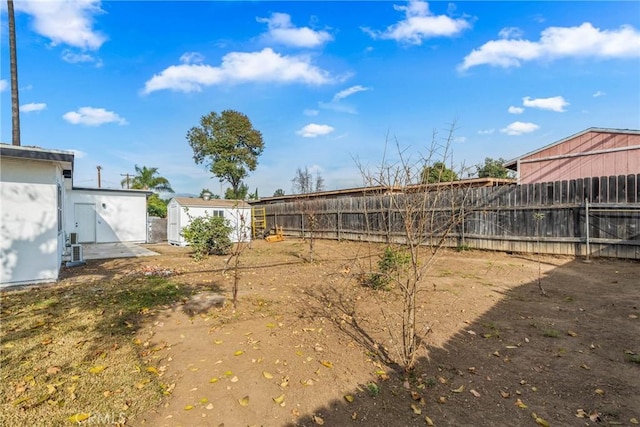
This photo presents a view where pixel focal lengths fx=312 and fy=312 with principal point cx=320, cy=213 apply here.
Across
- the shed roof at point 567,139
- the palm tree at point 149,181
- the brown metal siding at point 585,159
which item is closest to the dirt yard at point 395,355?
the brown metal siding at point 585,159

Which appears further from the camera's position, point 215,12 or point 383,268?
point 215,12

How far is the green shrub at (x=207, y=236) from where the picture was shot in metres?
10.1

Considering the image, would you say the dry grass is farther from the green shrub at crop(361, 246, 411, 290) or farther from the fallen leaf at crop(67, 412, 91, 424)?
the green shrub at crop(361, 246, 411, 290)

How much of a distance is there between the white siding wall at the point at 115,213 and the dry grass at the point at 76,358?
1161cm

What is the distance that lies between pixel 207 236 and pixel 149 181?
21.5 metres

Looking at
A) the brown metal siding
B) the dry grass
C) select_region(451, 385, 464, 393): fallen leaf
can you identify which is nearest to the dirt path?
select_region(451, 385, 464, 393): fallen leaf

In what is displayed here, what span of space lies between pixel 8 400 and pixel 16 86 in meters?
11.2

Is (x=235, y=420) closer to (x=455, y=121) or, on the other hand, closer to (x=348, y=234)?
(x=455, y=121)

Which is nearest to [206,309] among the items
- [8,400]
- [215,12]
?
[8,400]

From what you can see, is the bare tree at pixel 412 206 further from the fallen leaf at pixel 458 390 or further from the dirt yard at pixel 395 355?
the fallen leaf at pixel 458 390

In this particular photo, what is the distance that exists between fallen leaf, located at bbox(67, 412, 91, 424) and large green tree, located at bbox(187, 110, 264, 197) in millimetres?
28666

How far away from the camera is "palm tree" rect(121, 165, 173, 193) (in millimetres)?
27922

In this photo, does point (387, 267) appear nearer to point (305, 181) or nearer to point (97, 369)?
point (97, 369)

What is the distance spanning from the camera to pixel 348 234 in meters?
14.2
